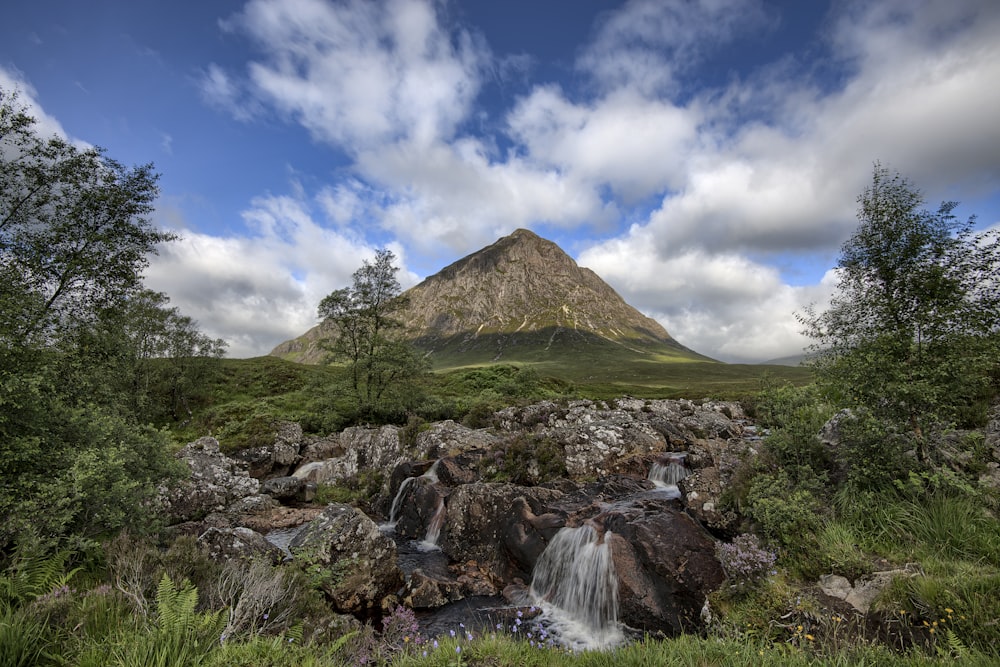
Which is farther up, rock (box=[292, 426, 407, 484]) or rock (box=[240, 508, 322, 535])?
rock (box=[292, 426, 407, 484])

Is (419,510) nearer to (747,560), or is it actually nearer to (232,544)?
(232,544)

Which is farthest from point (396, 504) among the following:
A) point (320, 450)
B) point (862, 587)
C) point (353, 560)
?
point (862, 587)

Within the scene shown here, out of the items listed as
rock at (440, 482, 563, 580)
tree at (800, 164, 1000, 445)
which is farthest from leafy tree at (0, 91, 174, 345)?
tree at (800, 164, 1000, 445)

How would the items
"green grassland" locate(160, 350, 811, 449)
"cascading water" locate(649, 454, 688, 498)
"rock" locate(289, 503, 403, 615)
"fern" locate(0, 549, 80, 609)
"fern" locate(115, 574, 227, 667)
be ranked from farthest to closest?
"green grassland" locate(160, 350, 811, 449) → "cascading water" locate(649, 454, 688, 498) → "rock" locate(289, 503, 403, 615) → "fern" locate(0, 549, 80, 609) → "fern" locate(115, 574, 227, 667)

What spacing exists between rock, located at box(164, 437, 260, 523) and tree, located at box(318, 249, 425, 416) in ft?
37.8

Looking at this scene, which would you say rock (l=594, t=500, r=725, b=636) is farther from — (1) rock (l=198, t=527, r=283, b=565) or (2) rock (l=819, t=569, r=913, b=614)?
(1) rock (l=198, t=527, r=283, b=565)

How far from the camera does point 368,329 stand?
3381 cm

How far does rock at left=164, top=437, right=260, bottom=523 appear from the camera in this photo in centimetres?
1827

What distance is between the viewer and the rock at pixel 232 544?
35.8ft

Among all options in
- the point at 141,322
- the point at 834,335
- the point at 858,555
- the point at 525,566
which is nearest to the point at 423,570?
the point at 525,566

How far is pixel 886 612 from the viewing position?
6.59 meters

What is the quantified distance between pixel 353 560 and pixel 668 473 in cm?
1833

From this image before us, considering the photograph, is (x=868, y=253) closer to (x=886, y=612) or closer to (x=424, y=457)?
(x=886, y=612)

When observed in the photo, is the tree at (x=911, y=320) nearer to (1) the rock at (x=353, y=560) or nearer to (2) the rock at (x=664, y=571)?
(2) the rock at (x=664, y=571)
